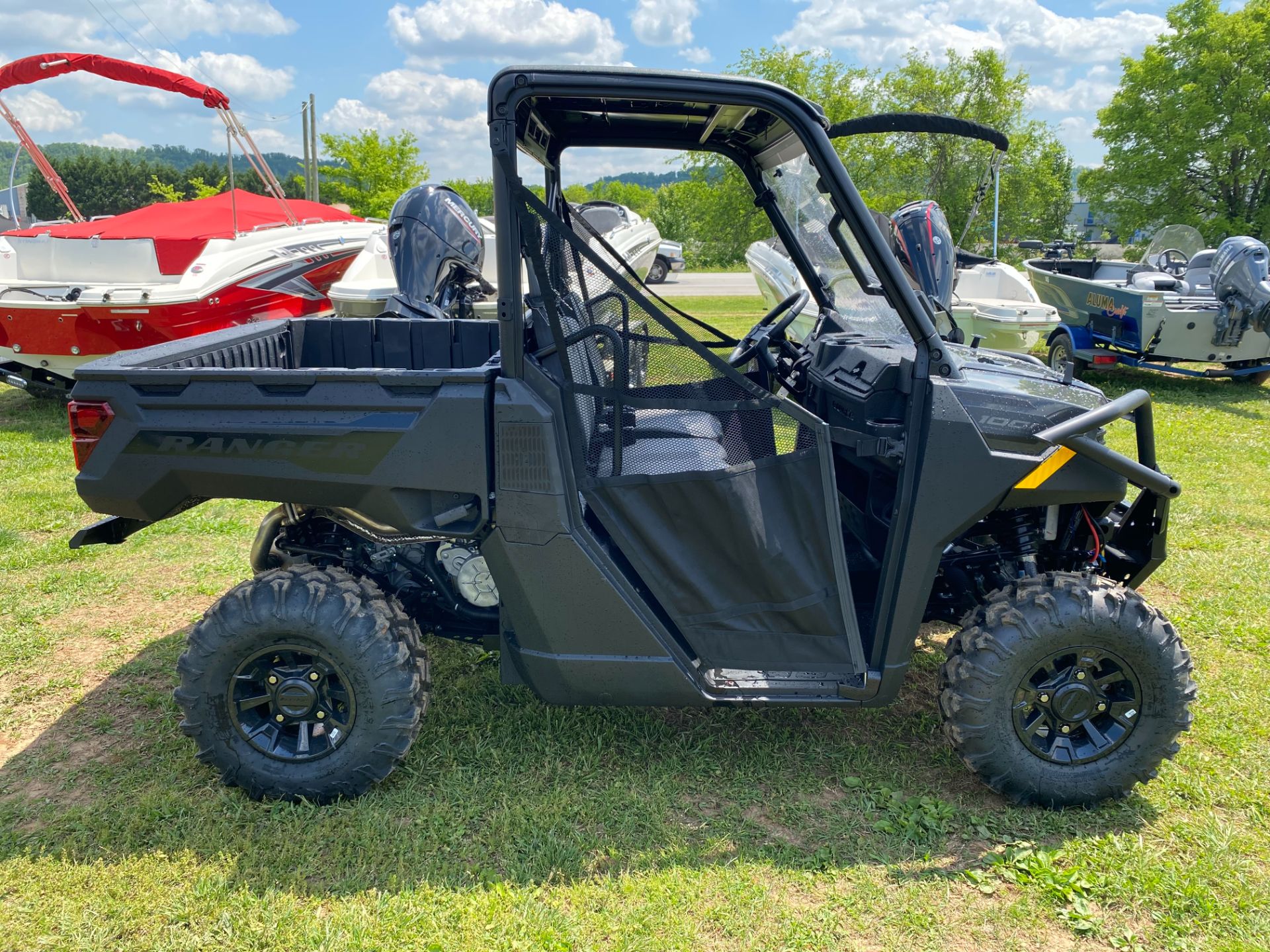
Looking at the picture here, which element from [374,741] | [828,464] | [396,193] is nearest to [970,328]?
[828,464]

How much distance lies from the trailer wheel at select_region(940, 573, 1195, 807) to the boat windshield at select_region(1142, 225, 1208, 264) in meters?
9.91

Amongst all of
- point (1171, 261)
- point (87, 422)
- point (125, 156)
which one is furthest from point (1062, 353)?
point (125, 156)

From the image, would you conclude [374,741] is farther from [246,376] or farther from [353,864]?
[246,376]

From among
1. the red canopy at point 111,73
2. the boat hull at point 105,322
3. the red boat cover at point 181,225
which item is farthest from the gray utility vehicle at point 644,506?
the red canopy at point 111,73

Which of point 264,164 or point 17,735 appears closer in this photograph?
point 17,735

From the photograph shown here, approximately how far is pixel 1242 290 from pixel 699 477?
352 inches

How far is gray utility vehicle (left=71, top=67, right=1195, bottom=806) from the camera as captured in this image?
8.70 feet

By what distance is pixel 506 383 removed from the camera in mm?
2652

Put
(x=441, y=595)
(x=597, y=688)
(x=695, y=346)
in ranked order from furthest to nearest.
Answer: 1. (x=441, y=595)
2. (x=597, y=688)
3. (x=695, y=346)

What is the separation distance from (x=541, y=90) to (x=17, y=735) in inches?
121

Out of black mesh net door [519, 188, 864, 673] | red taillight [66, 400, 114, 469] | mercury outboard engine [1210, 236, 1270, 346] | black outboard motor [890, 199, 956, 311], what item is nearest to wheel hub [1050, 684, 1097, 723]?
black mesh net door [519, 188, 864, 673]

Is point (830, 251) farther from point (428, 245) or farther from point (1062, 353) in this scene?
point (1062, 353)

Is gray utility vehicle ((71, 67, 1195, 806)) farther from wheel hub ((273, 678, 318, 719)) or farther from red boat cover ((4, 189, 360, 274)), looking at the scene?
red boat cover ((4, 189, 360, 274))

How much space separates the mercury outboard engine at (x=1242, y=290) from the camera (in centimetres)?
905
